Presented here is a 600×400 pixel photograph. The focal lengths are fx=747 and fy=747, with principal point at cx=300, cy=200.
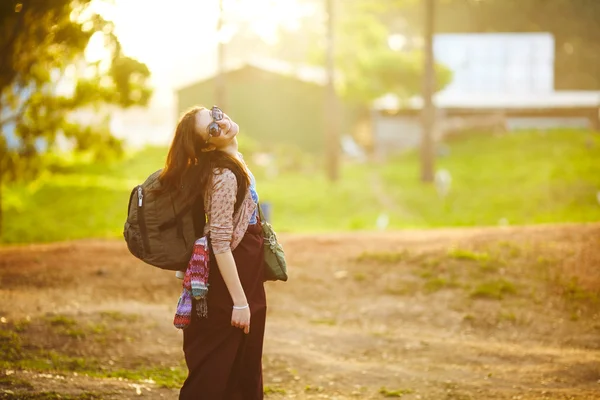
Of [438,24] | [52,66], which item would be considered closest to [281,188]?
[52,66]

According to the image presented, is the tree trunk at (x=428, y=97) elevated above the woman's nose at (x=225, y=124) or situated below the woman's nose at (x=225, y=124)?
above

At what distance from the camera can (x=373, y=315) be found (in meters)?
9.05

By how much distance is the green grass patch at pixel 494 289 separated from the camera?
31.1 ft

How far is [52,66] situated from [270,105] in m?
21.8

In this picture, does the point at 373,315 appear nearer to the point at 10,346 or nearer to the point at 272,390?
the point at 272,390

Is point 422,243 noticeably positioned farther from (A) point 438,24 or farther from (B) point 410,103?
(A) point 438,24

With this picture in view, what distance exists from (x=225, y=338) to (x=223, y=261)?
17.2 inches

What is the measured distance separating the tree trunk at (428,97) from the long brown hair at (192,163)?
2011cm

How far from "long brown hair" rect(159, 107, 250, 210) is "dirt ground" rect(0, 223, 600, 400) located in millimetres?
2173

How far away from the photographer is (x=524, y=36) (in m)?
38.4

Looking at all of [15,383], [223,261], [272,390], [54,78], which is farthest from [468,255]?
[54,78]

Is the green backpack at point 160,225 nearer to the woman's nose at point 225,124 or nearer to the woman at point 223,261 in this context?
the woman at point 223,261

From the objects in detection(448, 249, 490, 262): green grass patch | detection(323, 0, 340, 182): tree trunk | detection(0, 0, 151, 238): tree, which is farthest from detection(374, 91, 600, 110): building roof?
detection(448, 249, 490, 262): green grass patch

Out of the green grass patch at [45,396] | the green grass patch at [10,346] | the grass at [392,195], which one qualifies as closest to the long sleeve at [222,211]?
the green grass patch at [45,396]
